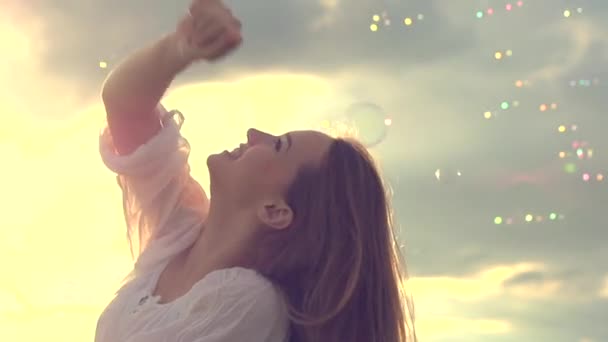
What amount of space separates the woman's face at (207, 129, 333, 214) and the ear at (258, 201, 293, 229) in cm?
5

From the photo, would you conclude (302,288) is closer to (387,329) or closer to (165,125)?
(387,329)

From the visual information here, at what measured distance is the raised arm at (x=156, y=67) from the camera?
15.7ft

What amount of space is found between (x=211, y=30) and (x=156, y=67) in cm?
93

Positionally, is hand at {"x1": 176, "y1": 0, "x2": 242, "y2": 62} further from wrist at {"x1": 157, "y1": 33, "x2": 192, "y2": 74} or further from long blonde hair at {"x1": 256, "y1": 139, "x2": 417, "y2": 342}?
long blonde hair at {"x1": 256, "y1": 139, "x2": 417, "y2": 342}

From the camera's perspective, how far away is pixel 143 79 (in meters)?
5.71

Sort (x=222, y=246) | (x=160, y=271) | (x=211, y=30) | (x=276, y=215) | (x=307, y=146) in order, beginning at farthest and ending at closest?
(x=307, y=146)
(x=160, y=271)
(x=276, y=215)
(x=222, y=246)
(x=211, y=30)

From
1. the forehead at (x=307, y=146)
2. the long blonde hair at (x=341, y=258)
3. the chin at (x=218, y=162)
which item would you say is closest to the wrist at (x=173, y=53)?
the chin at (x=218, y=162)

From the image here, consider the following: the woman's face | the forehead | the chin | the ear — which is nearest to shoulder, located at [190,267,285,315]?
the ear

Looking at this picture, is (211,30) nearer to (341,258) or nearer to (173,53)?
(173,53)

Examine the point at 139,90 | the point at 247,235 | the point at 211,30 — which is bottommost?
the point at 247,235

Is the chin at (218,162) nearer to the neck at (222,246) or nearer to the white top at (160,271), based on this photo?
the neck at (222,246)

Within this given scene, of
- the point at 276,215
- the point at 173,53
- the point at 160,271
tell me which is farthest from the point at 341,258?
the point at 173,53

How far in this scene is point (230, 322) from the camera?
5.28 metres

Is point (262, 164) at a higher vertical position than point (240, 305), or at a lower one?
higher
